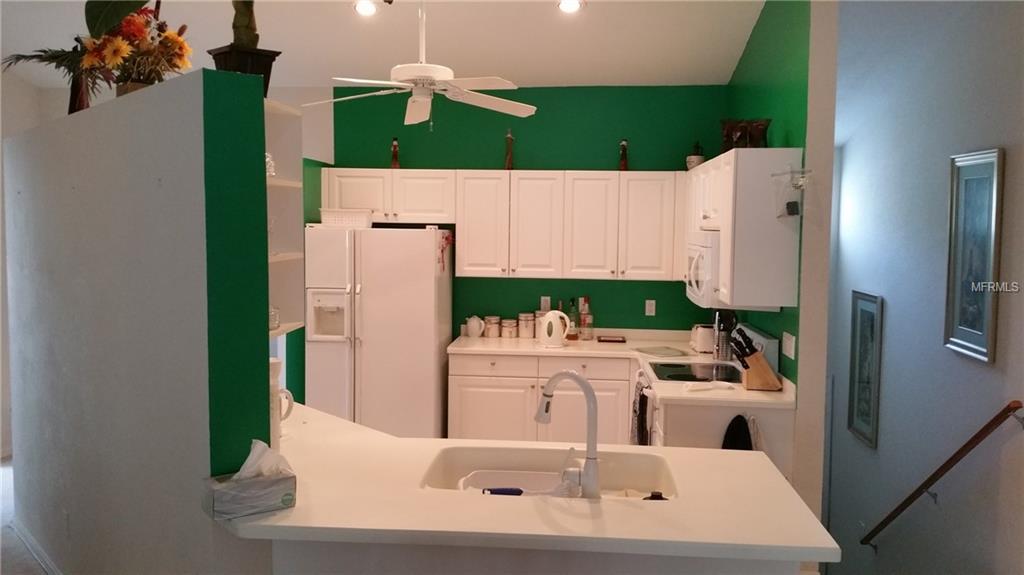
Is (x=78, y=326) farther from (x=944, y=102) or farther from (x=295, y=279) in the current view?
(x=944, y=102)

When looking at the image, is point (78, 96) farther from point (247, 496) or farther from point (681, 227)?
point (681, 227)

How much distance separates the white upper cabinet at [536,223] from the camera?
530 cm

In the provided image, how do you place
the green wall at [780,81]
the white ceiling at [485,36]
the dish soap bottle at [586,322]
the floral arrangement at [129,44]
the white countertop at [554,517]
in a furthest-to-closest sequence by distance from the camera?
the dish soap bottle at [586,322] < the white ceiling at [485,36] < the green wall at [780,81] < the floral arrangement at [129,44] < the white countertop at [554,517]

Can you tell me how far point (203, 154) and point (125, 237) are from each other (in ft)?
1.91

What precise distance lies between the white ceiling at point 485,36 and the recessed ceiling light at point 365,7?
244mm

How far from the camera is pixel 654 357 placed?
4801 millimetres

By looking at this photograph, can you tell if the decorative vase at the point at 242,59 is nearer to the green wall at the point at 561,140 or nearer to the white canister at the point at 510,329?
the green wall at the point at 561,140

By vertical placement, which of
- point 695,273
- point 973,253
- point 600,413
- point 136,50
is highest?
point 136,50

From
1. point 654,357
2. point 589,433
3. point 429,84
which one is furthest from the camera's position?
point 654,357

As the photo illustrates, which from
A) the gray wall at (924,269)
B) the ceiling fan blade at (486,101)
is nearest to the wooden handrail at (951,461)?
the gray wall at (924,269)

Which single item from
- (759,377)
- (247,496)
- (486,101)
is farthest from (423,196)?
(247,496)

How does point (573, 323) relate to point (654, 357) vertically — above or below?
above

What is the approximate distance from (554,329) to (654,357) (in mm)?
751

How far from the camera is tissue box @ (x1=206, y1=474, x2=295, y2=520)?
83.2 inches
